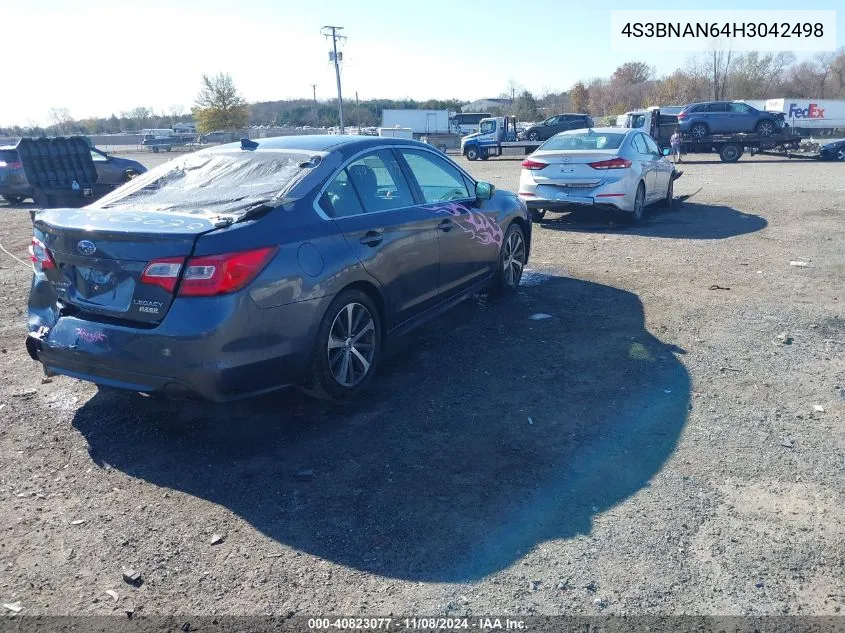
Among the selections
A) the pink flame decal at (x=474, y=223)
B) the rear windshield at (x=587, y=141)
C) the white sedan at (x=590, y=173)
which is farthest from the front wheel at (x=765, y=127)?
the pink flame decal at (x=474, y=223)

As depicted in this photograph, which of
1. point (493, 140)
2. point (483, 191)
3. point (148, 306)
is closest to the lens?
point (148, 306)

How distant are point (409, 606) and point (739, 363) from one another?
12.2 feet

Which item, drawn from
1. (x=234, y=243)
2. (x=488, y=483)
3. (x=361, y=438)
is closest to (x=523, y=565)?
(x=488, y=483)

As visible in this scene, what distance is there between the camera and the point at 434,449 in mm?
4070

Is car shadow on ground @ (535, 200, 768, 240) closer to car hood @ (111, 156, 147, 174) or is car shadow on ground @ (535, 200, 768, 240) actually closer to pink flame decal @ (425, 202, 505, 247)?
pink flame decal @ (425, 202, 505, 247)

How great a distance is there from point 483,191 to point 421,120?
191 ft

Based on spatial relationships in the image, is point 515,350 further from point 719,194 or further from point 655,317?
point 719,194

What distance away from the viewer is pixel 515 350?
574cm

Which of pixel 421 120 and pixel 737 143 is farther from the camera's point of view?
pixel 421 120

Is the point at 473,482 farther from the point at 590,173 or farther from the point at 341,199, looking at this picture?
the point at 590,173

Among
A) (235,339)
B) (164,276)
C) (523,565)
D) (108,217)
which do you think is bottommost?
(523,565)

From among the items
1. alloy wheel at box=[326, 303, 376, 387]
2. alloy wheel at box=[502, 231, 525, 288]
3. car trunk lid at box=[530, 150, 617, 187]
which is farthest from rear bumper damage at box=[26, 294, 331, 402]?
car trunk lid at box=[530, 150, 617, 187]

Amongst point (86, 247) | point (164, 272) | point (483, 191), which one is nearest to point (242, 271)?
point (164, 272)

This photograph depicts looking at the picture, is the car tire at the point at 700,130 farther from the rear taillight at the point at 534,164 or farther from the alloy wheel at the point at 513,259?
the alloy wheel at the point at 513,259
